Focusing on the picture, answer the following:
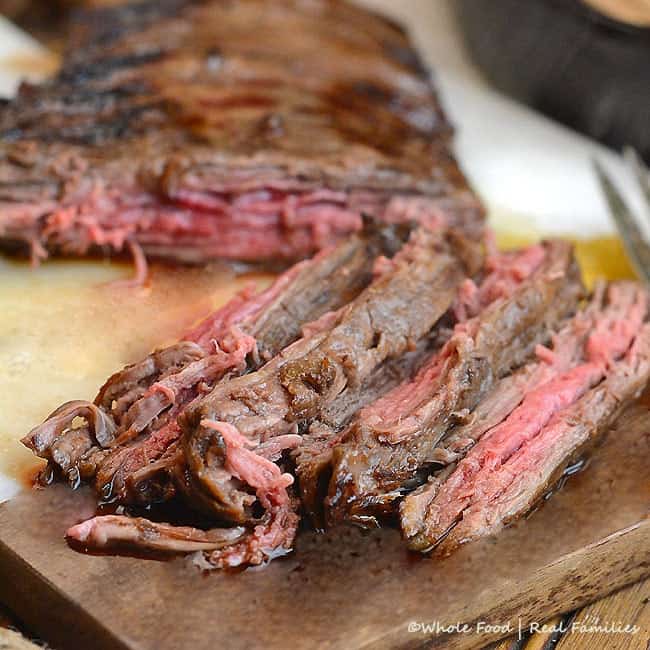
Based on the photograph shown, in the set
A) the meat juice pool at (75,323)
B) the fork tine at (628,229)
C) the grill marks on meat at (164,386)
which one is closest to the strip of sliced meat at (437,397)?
the grill marks on meat at (164,386)

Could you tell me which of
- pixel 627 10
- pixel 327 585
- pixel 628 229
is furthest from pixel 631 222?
pixel 327 585

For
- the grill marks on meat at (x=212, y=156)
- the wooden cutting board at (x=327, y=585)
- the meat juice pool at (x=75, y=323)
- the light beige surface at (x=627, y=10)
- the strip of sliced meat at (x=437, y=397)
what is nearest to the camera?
the wooden cutting board at (x=327, y=585)

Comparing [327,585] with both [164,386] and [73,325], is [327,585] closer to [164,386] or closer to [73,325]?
[164,386]

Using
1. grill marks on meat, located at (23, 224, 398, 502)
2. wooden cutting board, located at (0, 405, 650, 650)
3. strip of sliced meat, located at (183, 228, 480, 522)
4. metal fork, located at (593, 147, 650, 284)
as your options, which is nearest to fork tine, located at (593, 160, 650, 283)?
metal fork, located at (593, 147, 650, 284)

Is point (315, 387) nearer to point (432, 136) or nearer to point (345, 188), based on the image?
point (345, 188)

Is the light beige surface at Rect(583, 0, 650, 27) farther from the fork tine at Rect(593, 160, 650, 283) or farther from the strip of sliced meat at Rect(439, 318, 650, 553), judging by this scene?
the strip of sliced meat at Rect(439, 318, 650, 553)

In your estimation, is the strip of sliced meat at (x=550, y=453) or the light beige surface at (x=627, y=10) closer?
the strip of sliced meat at (x=550, y=453)

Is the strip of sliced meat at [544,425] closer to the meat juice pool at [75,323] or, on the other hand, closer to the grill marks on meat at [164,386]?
the grill marks on meat at [164,386]

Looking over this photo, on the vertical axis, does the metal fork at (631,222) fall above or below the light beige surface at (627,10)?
below
